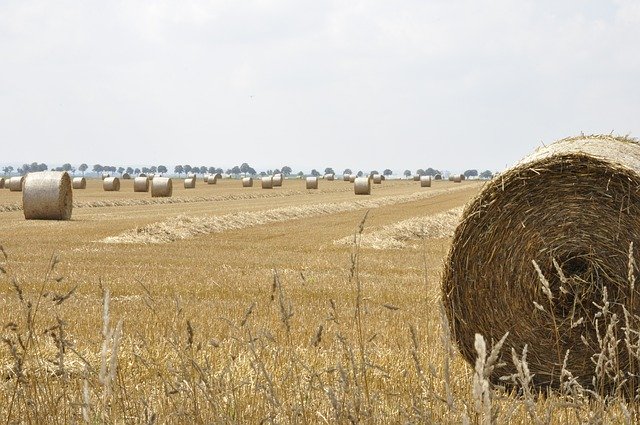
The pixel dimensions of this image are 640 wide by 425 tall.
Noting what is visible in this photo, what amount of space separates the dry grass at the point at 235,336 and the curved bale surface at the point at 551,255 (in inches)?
17.9

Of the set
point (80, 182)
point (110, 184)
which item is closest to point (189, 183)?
point (80, 182)

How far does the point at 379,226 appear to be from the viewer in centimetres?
2600

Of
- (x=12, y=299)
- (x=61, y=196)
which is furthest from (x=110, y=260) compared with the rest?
(x=61, y=196)

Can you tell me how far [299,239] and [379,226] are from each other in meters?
4.27

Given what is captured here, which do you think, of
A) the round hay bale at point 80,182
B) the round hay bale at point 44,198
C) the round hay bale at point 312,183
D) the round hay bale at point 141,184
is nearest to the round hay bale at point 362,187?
the round hay bale at point 312,183

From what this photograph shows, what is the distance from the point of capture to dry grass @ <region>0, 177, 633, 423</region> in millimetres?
3457

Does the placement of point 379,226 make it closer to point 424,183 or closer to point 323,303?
point 323,303

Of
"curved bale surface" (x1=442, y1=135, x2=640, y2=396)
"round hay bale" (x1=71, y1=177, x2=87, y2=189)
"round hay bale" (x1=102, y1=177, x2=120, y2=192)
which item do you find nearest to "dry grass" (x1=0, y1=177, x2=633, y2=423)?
"curved bale surface" (x1=442, y1=135, x2=640, y2=396)

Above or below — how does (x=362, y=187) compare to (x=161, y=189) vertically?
above

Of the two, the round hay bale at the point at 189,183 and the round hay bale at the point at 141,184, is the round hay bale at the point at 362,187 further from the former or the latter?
the round hay bale at the point at 189,183

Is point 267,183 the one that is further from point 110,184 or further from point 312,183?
point 110,184

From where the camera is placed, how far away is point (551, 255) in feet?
22.4

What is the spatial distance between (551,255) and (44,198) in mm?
25747

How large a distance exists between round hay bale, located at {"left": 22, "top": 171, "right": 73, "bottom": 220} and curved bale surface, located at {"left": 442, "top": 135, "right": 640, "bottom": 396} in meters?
24.8
